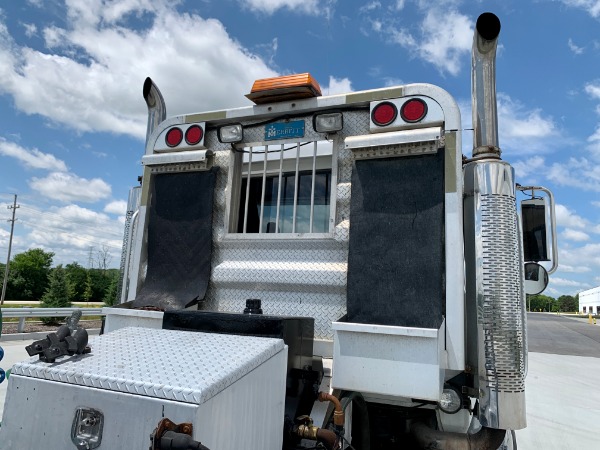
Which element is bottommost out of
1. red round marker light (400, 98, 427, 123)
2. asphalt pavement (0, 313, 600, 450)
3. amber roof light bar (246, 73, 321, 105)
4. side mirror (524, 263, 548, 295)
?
asphalt pavement (0, 313, 600, 450)

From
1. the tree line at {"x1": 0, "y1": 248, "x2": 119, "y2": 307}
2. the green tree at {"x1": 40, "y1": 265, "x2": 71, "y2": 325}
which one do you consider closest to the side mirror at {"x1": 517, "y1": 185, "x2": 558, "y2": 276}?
the green tree at {"x1": 40, "y1": 265, "x2": 71, "y2": 325}

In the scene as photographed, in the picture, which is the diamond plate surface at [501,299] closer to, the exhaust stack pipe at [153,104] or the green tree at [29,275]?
the exhaust stack pipe at [153,104]

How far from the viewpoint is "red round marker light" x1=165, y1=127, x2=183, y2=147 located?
3648mm

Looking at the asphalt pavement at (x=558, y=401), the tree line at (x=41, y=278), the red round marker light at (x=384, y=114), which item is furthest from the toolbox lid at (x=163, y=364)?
the tree line at (x=41, y=278)

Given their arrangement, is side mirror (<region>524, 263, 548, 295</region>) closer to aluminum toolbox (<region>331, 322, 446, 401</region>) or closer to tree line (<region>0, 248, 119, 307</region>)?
aluminum toolbox (<region>331, 322, 446, 401</region>)

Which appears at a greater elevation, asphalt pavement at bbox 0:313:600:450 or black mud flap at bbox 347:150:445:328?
black mud flap at bbox 347:150:445:328

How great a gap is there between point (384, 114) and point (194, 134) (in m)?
1.60

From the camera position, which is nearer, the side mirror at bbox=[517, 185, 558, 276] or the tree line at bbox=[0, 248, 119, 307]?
the side mirror at bbox=[517, 185, 558, 276]

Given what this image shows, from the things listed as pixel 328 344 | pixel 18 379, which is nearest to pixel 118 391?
pixel 18 379

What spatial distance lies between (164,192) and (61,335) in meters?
1.98

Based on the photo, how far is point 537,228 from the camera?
307 centimetres

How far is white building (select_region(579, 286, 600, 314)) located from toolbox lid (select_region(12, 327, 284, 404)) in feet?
354

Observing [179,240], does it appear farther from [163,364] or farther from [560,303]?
[560,303]

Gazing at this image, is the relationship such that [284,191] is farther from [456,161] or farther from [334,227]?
[456,161]
